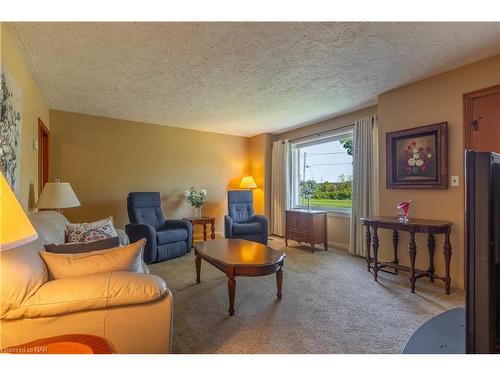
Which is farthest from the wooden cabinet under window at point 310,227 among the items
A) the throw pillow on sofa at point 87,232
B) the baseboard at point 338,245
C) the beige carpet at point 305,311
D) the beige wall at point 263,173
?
the throw pillow on sofa at point 87,232

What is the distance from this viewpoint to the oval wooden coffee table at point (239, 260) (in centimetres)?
226

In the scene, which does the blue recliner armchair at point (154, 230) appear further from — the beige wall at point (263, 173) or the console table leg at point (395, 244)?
the console table leg at point (395, 244)

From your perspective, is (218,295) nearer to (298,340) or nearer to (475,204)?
(298,340)

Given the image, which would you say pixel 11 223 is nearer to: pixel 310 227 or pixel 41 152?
pixel 41 152

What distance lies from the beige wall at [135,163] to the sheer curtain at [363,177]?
8.88 feet

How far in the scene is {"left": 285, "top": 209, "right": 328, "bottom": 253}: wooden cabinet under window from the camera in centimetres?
440

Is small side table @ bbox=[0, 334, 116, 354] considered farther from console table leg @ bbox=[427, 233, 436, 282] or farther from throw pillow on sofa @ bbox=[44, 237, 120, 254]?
console table leg @ bbox=[427, 233, 436, 282]

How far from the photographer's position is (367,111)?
398 centimetres

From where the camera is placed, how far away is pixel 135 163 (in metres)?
4.76

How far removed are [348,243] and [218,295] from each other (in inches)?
104

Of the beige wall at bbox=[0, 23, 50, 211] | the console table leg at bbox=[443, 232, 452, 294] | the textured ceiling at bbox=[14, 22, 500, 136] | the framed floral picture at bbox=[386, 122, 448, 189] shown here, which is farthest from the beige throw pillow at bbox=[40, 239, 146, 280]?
the framed floral picture at bbox=[386, 122, 448, 189]

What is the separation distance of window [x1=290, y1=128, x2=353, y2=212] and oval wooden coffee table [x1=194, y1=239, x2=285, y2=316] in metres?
2.33

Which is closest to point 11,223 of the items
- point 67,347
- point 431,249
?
point 67,347

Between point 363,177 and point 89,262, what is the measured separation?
358 centimetres
